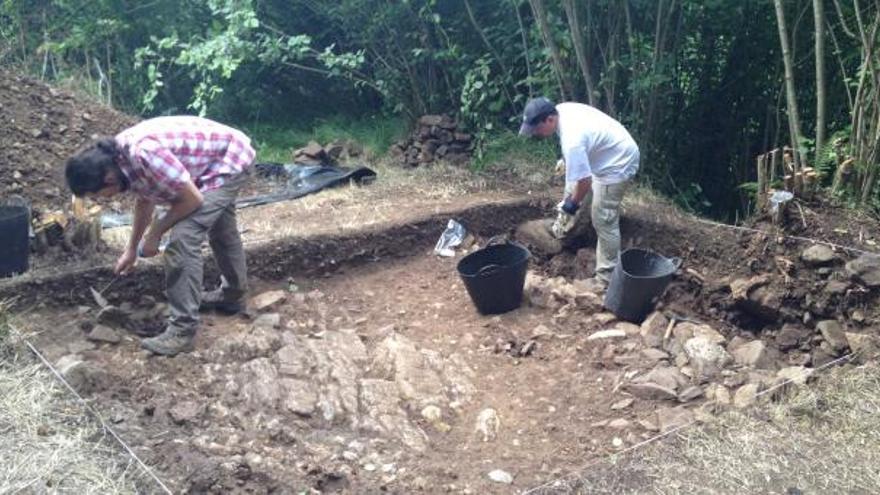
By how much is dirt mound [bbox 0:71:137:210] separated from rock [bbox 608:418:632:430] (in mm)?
5047

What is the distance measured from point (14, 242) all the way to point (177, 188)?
5.62 feet

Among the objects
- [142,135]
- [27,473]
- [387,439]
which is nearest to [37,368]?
[27,473]

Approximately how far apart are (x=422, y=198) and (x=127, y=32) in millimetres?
4755

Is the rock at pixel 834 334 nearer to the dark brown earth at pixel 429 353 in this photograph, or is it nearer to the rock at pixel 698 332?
the dark brown earth at pixel 429 353

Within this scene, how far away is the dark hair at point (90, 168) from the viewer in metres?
4.39

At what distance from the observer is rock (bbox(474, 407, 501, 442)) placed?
15.3 feet

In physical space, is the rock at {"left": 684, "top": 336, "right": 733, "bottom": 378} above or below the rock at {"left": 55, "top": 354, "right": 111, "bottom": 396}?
below

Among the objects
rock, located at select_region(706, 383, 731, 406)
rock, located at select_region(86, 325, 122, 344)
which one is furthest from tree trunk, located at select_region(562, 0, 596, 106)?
rock, located at select_region(86, 325, 122, 344)

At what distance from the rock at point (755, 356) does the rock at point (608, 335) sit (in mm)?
666

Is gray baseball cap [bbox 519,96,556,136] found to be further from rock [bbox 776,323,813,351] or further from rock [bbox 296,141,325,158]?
rock [bbox 296,141,325,158]

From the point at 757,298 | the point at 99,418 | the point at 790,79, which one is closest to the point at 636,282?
the point at 757,298

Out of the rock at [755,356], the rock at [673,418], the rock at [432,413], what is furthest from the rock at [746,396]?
the rock at [432,413]

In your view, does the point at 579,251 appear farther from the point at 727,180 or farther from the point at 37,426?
the point at 37,426

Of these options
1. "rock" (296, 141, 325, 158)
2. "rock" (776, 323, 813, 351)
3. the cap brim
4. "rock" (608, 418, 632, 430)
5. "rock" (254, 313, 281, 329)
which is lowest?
"rock" (296, 141, 325, 158)
